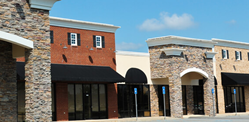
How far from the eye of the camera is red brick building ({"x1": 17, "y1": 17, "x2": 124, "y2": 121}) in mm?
27766

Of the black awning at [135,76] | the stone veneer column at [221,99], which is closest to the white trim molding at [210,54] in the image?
the stone veneer column at [221,99]

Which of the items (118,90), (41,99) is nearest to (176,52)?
(118,90)

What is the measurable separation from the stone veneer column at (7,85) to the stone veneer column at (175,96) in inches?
737

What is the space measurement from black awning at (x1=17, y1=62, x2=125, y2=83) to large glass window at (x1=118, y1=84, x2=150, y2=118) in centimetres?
286

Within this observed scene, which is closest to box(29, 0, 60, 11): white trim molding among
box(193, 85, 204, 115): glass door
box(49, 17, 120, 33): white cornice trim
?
box(49, 17, 120, 33): white cornice trim

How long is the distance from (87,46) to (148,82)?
796 centimetres

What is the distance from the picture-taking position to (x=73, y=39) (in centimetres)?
2948

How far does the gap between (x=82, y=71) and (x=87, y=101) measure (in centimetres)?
307

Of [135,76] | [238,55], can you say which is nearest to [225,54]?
[238,55]

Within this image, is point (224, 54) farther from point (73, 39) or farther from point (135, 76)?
point (73, 39)

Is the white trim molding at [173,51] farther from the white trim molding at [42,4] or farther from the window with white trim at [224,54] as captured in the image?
the white trim molding at [42,4]

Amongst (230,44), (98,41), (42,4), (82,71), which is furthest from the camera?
(230,44)

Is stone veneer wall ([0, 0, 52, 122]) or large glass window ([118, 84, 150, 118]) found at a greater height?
stone veneer wall ([0, 0, 52, 122])

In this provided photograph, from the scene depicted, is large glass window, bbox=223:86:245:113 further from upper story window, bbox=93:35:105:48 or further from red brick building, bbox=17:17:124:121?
upper story window, bbox=93:35:105:48
